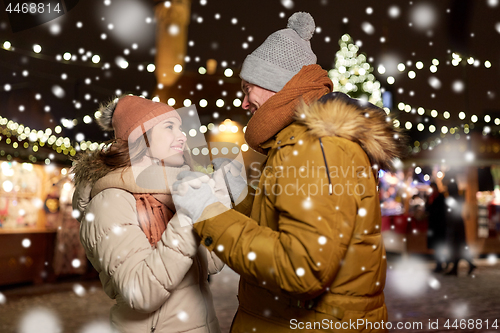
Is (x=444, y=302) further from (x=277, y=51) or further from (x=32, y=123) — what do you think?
(x=32, y=123)

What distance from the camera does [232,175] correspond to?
1.83 metres

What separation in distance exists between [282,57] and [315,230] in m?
0.90

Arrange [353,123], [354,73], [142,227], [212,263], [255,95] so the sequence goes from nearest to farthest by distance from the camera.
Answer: [353,123], [142,227], [255,95], [212,263], [354,73]

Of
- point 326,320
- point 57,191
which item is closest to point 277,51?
point 326,320

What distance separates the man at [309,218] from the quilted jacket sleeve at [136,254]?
162 mm

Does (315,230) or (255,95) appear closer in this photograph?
(315,230)

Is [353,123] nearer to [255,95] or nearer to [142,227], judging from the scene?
[255,95]

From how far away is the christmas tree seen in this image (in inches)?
344

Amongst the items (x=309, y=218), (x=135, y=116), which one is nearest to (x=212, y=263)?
(x=135, y=116)

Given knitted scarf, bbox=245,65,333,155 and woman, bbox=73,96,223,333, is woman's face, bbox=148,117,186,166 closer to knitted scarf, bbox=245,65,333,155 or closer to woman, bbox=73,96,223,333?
woman, bbox=73,96,223,333

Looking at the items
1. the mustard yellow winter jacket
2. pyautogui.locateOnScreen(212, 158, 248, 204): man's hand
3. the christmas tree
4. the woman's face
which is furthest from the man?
the christmas tree

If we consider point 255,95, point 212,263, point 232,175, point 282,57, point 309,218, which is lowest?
point 212,263

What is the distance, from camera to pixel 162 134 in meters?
2.00

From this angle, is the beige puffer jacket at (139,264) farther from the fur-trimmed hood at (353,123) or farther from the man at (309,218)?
the fur-trimmed hood at (353,123)
